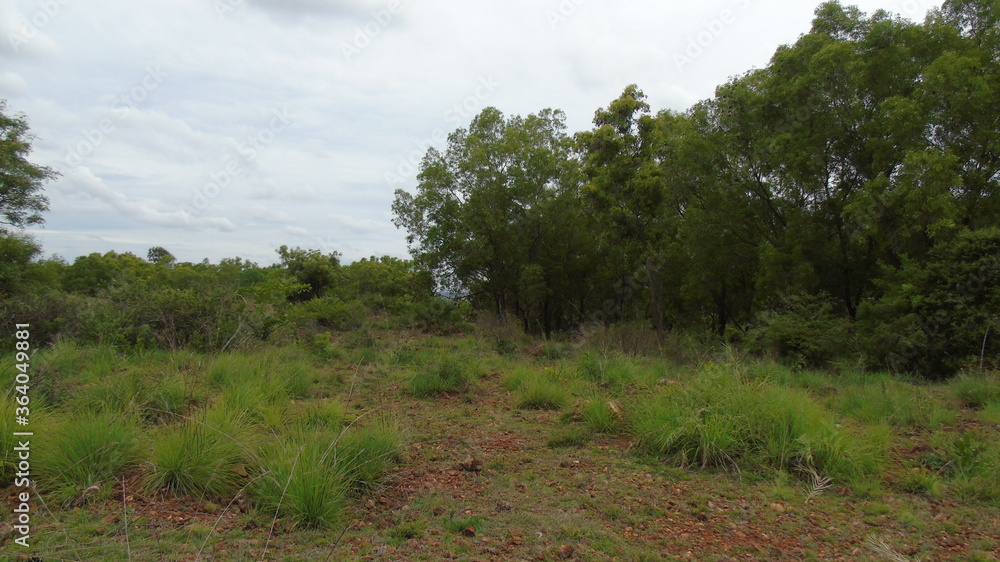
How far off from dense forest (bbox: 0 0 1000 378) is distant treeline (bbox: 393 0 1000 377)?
0.07 metres

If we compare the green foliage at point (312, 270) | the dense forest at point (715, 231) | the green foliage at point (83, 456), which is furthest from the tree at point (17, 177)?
the green foliage at point (83, 456)

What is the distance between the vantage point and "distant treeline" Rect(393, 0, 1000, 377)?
11.1 m

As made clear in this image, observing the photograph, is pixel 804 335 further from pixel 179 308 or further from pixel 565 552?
pixel 179 308

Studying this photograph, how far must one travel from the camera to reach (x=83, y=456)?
3.24 metres

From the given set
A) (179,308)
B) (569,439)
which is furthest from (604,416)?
(179,308)

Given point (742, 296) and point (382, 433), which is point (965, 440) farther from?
point (742, 296)

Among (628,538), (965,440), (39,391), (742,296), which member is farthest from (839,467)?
(742,296)

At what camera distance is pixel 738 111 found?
16766 millimetres

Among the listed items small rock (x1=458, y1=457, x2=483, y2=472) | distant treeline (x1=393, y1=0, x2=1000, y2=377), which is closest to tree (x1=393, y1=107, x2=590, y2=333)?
distant treeline (x1=393, y1=0, x2=1000, y2=377)

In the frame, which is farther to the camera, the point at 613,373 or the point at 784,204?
the point at 784,204

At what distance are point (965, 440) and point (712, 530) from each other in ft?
8.87

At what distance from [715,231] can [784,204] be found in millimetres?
2103

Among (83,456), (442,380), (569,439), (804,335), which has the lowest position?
(569,439)

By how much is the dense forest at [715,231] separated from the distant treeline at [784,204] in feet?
0.22
